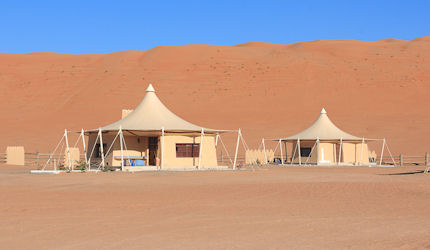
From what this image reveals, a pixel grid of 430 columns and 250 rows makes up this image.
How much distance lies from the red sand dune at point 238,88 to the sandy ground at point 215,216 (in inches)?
1294

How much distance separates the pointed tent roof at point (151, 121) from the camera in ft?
92.0

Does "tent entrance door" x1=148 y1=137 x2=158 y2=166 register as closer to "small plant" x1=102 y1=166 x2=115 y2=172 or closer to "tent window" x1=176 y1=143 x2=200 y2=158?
"tent window" x1=176 y1=143 x2=200 y2=158

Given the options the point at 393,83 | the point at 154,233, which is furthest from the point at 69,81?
the point at 154,233

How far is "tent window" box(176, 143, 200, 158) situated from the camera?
28.6 metres

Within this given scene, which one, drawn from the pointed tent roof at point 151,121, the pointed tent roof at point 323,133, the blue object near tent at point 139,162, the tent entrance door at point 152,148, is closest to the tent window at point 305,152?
the pointed tent roof at point 323,133

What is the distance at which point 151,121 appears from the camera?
29.1 m

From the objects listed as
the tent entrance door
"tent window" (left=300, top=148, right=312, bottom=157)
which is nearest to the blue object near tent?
the tent entrance door

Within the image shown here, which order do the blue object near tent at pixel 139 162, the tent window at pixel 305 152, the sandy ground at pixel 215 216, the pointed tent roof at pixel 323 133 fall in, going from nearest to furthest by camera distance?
the sandy ground at pixel 215 216 < the blue object near tent at pixel 139 162 < the pointed tent roof at pixel 323 133 < the tent window at pixel 305 152

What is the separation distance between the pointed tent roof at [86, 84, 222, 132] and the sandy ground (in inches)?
393

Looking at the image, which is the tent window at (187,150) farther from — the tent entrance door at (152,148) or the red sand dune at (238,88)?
the red sand dune at (238,88)

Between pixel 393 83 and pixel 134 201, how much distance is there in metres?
57.0

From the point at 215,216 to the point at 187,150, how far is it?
1785 cm

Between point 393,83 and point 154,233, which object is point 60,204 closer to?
point 154,233

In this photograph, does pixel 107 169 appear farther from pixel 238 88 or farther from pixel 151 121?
pixel 238 88
